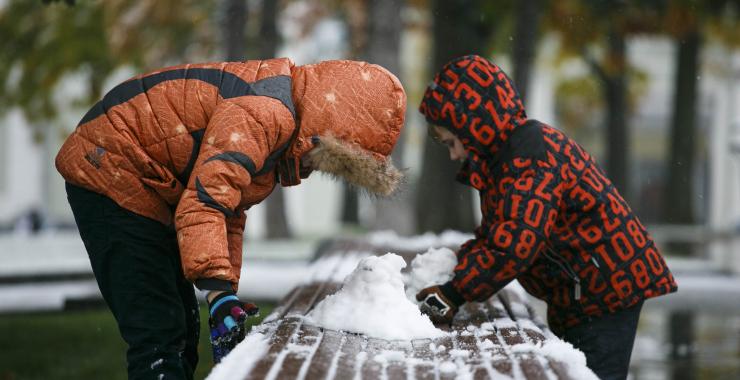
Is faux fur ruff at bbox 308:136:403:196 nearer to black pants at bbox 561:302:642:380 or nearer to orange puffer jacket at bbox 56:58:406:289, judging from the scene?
orange puffer jacket at bbox 56:58:406:289

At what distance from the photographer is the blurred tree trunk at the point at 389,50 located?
11273 mm

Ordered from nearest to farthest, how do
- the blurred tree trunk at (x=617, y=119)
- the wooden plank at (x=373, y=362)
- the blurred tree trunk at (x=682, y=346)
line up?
the wooden plank at (x=373, y=362) → the blurred tree trunk at (x=682, y=346) → the blurred tree trunk at (x=617, y=119)

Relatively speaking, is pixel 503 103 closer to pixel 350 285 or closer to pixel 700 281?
pixel 350 285

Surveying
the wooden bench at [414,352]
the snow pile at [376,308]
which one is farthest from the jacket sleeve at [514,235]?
the snow pile at [376,308]

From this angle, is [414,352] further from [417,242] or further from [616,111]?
[616,111]

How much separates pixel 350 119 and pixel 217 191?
1.72 feet

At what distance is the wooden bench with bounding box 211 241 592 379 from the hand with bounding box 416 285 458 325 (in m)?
0.05

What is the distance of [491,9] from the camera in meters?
13.4

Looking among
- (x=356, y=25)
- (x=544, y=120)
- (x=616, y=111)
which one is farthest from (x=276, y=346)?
(x=544, y=120)

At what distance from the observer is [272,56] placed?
552 inches

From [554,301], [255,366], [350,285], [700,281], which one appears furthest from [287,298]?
[700,281]

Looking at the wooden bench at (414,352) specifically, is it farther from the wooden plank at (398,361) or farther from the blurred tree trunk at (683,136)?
the blurred tree trunk at (683,136)

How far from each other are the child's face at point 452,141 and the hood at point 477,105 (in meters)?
0.05

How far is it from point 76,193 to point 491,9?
10461 millimetres
